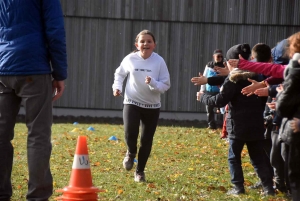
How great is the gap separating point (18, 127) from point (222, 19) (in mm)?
8043

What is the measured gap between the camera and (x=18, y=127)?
17.0 metres

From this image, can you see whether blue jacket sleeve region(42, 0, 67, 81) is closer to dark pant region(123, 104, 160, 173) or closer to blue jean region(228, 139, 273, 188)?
blue jean region(228, 139, 273, 188)

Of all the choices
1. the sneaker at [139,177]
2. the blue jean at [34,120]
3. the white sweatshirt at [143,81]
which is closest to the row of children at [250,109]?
the white sweatshirt at [143,81]

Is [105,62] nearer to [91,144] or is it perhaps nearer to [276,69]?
[91,144]

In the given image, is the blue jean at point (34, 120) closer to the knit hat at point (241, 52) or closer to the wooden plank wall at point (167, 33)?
the knit hat at point (241, 52)

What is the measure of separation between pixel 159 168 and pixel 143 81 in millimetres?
1833

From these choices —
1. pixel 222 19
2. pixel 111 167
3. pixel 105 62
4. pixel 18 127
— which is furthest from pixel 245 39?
pixel 111 167

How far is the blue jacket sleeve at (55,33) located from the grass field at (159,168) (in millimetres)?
1831

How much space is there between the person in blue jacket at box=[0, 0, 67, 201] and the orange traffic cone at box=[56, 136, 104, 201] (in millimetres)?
408

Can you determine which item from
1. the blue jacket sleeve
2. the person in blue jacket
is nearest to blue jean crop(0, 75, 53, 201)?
the person in blue jacket

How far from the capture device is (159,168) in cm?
1002

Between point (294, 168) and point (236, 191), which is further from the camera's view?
point (236, 191)

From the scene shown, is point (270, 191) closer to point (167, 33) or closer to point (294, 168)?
point (294, 168)

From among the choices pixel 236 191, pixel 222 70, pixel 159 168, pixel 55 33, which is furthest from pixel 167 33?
pixel 55 33
